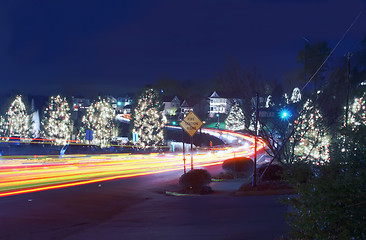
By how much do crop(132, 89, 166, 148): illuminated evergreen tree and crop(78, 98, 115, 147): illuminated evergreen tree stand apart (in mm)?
3867

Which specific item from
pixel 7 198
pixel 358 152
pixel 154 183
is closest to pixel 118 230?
pixel 358 152

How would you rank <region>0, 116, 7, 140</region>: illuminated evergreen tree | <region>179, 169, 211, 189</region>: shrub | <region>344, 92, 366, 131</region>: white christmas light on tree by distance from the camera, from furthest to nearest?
<region>0, 116, 7, 140</region>: illuminated evergreen tree < <region>179, 169, 211, 189</region>: shrub < <region>344, 92, 366, 131</region>: white christmas light on tree

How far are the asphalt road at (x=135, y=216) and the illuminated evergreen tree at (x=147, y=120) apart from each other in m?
28.1

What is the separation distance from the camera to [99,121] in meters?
46.1

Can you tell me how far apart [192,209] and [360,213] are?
7.69 metres

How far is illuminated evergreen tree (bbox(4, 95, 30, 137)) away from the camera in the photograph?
51344 mm

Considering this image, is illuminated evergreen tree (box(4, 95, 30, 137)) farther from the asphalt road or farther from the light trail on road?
the asphalt road

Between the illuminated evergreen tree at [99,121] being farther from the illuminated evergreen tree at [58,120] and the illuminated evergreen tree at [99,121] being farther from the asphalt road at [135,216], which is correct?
the asphalt road at [135,216]

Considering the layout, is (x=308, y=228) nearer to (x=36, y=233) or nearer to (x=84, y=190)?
(x=36, y=233)

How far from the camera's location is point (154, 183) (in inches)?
787

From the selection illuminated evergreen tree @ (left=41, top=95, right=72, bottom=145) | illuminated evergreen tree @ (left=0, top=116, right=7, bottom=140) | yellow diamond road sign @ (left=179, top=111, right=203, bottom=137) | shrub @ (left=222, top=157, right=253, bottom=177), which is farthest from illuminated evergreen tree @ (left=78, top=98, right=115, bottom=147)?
yellow diamond road sign @ (left=179, top=111, right=203, bottom=137)

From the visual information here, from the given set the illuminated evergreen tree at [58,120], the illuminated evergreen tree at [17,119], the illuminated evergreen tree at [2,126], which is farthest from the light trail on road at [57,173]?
the illuminated evergreen tree at [2,126]

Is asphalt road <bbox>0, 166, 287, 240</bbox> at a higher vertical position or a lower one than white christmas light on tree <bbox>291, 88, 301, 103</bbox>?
lower

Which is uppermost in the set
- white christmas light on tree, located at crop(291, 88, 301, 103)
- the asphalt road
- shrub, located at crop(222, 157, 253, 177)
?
white christmas light on tree, located at crop(291, 88, 301, 103)
